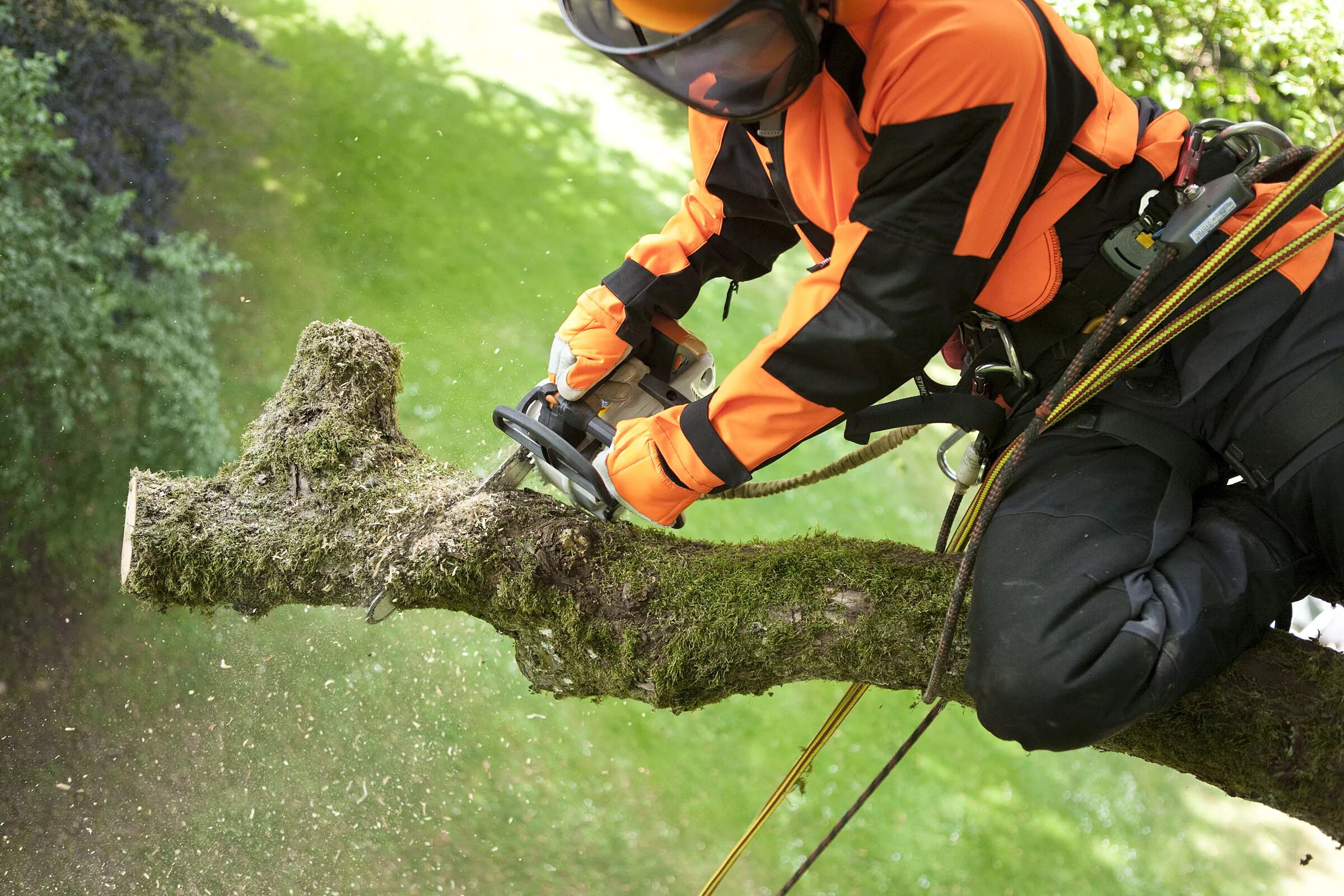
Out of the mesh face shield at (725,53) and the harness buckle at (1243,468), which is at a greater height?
the mesh face shield at (725,53)

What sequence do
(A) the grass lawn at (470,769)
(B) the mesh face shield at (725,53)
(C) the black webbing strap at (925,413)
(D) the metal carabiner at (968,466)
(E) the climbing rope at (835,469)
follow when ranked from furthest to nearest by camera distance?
(A) the grass lawn at (470,769) < (E) the climbing rope at (835,469) < (D) the metal carabiner at (968,466) < (C) the black webbing strap at (925,413) < (B) the mesh face shield at (725,53)

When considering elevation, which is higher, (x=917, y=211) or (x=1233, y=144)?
(x=1233, y=144)

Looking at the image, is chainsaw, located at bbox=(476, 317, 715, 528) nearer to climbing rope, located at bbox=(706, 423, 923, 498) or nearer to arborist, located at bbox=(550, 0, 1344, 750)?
arborist, located at bbox=(550, 0, 1344, 750)

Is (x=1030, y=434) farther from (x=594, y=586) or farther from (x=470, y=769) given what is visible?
(x=470, y=769)

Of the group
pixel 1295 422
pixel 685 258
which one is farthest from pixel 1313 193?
pixel 685 258

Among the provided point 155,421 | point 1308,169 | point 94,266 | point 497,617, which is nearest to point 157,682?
point 155,421

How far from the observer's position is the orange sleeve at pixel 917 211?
1483 millimetres

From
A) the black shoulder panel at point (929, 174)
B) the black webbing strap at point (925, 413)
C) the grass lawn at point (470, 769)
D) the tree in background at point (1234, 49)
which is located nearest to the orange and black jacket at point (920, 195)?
the black shoulder panel at point (929, 174)

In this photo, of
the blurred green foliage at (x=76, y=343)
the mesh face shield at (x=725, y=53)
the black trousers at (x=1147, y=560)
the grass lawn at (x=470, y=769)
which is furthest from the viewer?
the blurred green foliage at (x=76, y=343)

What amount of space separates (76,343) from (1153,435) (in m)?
4.37

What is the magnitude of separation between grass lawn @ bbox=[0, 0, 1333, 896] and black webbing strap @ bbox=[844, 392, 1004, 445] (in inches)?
89.4

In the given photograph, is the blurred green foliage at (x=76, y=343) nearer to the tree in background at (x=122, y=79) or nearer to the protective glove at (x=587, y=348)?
the tree in background at (x=122, y=79)

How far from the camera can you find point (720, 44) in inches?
58.9

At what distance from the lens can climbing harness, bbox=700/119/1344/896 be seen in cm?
163
